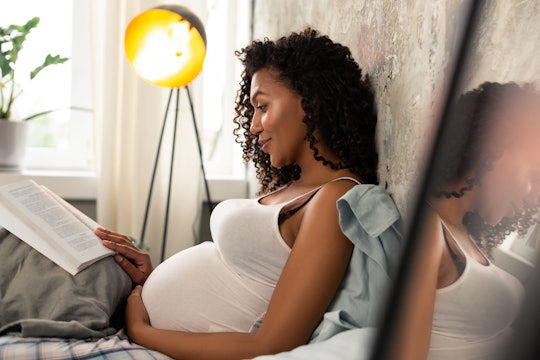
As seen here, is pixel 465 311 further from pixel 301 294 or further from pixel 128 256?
pixel 128 256

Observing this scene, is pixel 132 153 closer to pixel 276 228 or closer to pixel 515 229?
pixel 276 228

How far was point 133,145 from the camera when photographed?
7.71 feet

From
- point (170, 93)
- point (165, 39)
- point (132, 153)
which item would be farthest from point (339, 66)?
point (132, 153)

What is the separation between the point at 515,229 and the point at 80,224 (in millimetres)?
970

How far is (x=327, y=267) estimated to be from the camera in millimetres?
993

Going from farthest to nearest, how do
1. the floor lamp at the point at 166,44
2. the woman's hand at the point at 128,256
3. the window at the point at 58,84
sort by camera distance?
the window at the point at 58,84, the floor lamp at the point at 166,44, the woman's hand at the point at 128,256

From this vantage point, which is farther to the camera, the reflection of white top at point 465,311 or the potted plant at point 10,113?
the potted plant at point 10,113

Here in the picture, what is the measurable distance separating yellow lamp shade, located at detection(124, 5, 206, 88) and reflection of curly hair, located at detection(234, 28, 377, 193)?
747mm

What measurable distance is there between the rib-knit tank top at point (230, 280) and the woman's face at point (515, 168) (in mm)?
523

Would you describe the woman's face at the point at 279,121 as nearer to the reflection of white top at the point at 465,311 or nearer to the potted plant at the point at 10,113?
the reflection of white top at the point at 465,311

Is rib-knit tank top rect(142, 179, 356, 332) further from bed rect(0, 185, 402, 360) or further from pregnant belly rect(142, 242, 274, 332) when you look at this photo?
bed rect(0, 185, 402, 360)

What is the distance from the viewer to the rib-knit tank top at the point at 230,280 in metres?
1.12

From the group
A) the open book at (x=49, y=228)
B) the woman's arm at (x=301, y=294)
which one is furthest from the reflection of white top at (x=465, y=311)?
the open book at (x=49, y=228)

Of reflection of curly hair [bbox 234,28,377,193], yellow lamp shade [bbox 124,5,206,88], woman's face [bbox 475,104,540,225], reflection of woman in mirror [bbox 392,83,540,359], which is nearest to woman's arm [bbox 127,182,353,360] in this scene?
reflection of curly hair [bbox 234,28,377,193]
